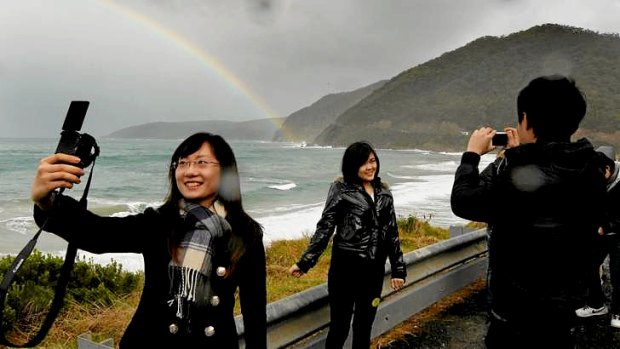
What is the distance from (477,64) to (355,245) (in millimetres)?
182567

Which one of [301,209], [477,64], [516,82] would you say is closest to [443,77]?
[477,64]

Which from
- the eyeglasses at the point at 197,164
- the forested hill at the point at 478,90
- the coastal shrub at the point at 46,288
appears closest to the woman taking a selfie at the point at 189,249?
the eyeglasses at the point at 197,164

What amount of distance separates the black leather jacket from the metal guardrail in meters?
0.32

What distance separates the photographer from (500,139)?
2215 mm

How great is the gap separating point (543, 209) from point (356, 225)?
173 centimetres

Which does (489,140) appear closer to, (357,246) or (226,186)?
(226,186)

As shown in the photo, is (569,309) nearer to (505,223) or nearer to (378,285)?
(505,223)

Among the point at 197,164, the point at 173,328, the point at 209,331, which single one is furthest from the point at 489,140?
the point at 173,328

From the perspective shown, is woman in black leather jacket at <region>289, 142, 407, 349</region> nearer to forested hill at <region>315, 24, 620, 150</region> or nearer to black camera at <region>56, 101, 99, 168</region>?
black camera at <region>56, 101, 99, 168</region>

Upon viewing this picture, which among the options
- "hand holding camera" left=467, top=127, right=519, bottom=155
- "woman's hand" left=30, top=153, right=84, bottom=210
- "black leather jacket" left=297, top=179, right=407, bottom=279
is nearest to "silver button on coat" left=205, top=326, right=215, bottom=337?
"woman's hand" left=30, top=153, right=84, bottom=210

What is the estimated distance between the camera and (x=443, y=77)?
179000 millimetres

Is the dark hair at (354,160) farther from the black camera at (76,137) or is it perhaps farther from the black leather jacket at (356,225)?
the black camera at (76,137)

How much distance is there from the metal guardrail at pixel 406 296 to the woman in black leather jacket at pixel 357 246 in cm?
14

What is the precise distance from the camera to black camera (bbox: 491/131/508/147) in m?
2.21
